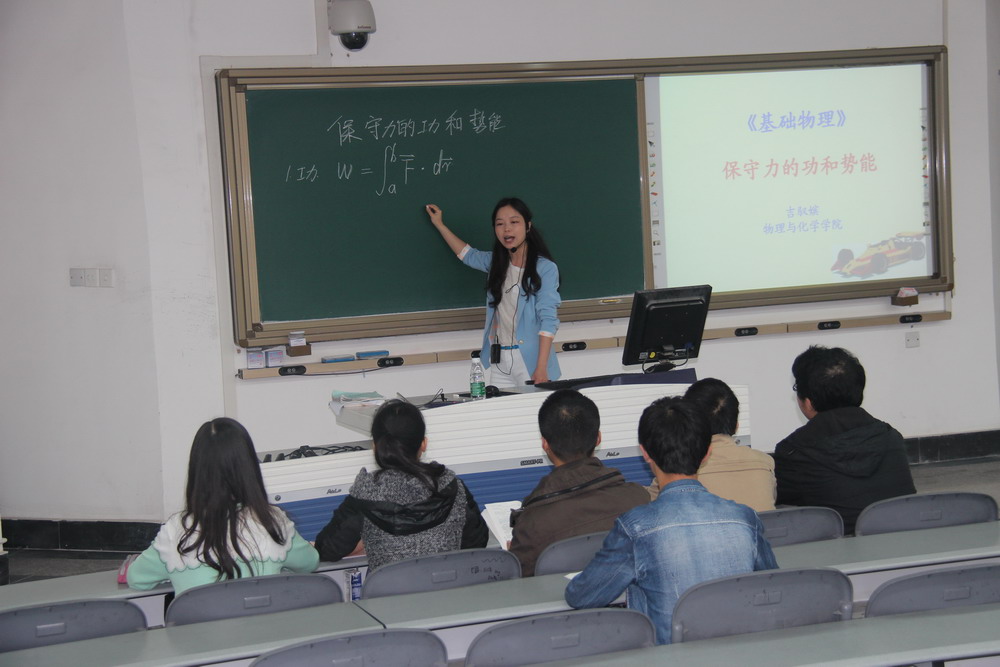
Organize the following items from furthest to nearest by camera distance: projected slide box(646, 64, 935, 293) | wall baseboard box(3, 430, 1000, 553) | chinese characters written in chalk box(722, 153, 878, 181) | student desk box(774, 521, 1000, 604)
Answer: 1. chinese characters written in chalk box(722, 153, 878, 181)
2. projected slide box(646, 64, 935, 293)
3. wall baseboard box(3, 430, 1000, 553)
4. student desk box(774, 521, 1000, 604)

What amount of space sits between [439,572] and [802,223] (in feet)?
14.2

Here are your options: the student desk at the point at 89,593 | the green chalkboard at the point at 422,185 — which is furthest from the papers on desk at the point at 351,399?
the green chalkboard at the point at 422,185

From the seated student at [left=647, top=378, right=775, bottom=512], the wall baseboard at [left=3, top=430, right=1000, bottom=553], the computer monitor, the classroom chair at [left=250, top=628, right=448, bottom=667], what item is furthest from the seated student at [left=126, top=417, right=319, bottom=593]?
the wall baseboard at [left=3, top=430, right=1000, bottom=553]

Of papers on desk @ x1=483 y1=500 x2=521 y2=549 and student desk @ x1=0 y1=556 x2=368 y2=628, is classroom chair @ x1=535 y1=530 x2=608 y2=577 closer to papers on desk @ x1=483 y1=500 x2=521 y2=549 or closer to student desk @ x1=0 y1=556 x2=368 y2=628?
papers on desk @ x1=483 y1=500 x2=521 y2=549

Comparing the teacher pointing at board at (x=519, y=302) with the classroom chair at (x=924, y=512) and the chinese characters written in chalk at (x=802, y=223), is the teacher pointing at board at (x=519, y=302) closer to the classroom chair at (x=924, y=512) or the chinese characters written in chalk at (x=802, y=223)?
the chinese characters written in chalk at (x=802, y=223)

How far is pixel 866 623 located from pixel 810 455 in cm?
120

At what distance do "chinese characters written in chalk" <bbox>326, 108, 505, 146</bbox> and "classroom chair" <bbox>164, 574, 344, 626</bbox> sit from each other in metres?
3.30

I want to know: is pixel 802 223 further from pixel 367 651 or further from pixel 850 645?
pixel 367 651

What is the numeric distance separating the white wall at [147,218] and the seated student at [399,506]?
102 inches

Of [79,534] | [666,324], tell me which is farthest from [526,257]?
[79,534]

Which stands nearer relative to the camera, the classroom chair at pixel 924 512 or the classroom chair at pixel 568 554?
the classroom chair at pixel 568 554

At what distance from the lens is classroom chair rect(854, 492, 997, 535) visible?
285cm

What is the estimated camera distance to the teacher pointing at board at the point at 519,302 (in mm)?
4977

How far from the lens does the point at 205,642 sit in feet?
7.07
